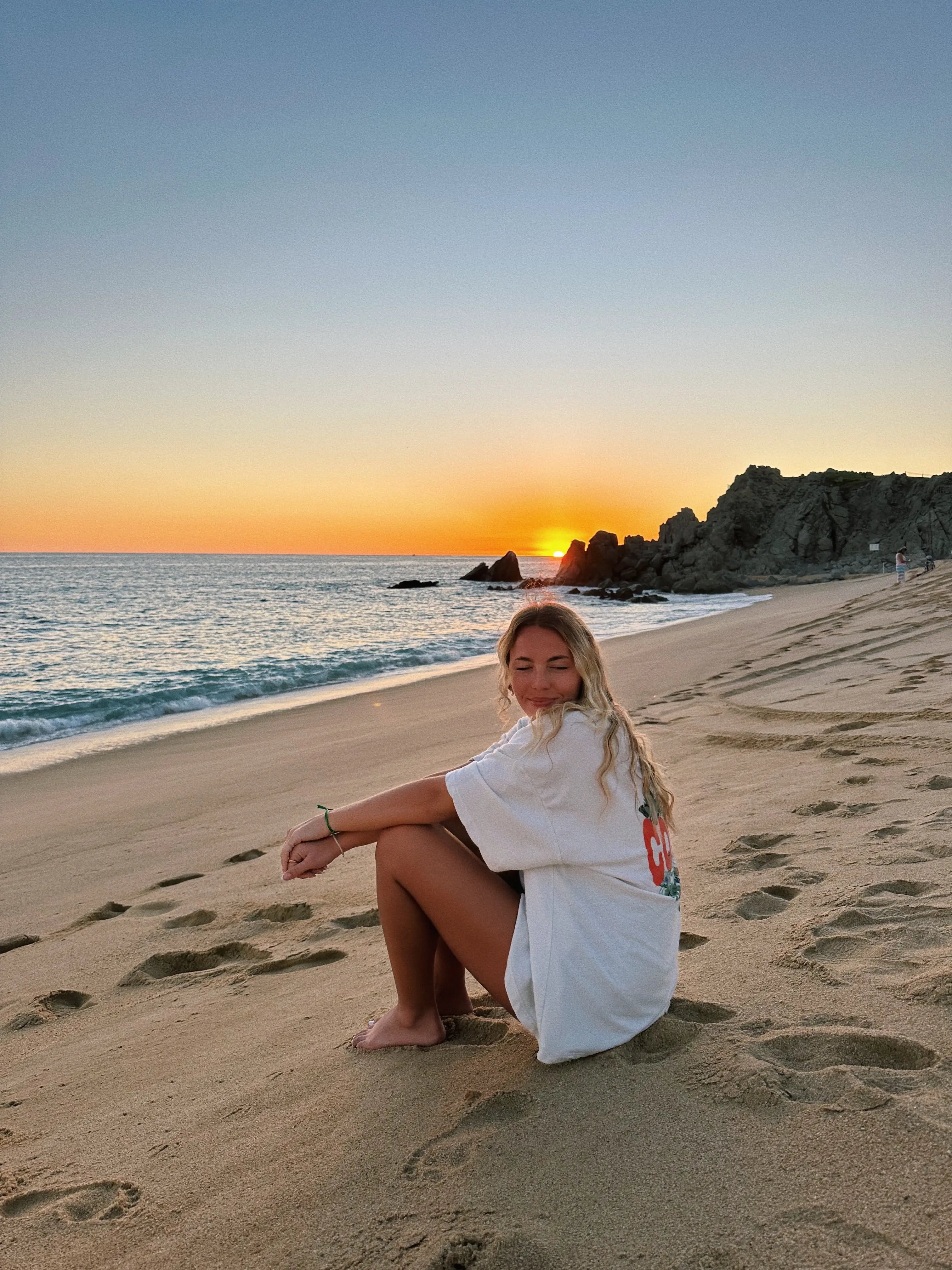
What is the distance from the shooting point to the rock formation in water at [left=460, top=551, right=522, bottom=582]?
269 ft

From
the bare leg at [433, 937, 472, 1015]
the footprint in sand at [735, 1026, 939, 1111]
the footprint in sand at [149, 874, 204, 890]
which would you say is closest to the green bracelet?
the bare leg at [433, 937, 472, 1015]

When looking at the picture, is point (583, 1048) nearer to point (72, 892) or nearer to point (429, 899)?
point (429, 899)

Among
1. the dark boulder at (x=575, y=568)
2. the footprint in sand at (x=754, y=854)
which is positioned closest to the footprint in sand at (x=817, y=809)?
the footprint in sand at (x=754, y=854)

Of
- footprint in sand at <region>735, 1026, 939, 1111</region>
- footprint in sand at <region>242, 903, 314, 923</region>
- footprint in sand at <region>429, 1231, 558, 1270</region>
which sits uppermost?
footprint in sand at <region>735, 1026, 939, 1111</region>

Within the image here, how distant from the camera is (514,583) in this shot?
78938 mm

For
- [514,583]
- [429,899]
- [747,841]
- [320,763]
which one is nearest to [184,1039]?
[429,899]

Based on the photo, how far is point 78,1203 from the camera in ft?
6.81

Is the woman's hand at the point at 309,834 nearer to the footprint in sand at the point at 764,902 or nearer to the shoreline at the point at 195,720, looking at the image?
the footprint in sand at the point at 764,902

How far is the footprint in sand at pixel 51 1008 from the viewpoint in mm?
3344

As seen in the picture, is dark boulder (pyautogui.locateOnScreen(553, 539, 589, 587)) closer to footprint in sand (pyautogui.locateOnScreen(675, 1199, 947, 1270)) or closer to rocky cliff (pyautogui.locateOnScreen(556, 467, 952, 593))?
rocky cliff (pyautogui.locateOnScreen(556, 467, 952, 593))

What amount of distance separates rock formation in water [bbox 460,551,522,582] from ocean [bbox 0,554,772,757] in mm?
18934

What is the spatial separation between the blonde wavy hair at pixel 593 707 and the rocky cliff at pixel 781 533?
4567 cm

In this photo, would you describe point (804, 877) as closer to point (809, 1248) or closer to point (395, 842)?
point (395, 842)

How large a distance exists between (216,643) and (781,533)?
41.0 metres
